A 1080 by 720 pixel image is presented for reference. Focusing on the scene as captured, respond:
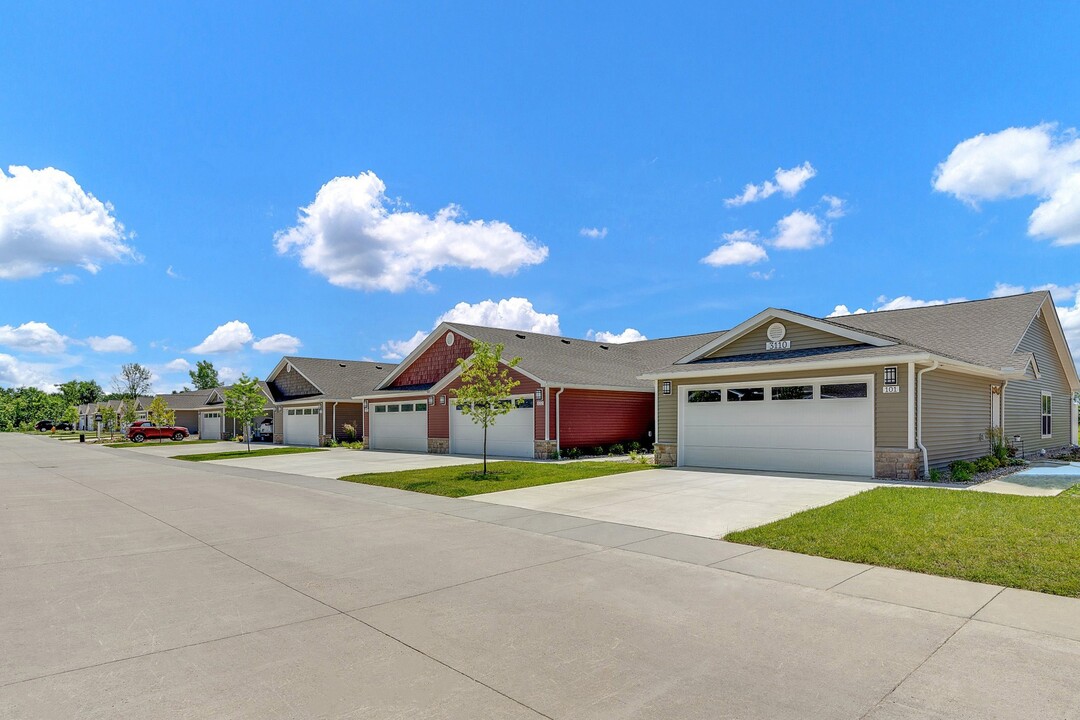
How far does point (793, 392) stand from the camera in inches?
621

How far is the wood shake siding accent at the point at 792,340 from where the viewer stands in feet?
52.1

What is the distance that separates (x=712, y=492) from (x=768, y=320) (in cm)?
654

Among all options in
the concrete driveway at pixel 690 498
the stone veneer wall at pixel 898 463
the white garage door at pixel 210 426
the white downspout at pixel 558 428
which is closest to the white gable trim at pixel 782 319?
the stone veneer wall at pixel 898 463

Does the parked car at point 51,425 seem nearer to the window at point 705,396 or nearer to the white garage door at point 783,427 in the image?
the window at point 705,396

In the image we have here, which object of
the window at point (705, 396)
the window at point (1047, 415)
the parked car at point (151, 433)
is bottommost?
the parked car at point (151, 433)

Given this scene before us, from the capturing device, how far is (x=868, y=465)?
14.4 m

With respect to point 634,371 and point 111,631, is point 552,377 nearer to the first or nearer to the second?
point 634,371

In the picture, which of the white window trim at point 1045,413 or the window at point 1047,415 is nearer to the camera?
the white window trim at point 1045,413

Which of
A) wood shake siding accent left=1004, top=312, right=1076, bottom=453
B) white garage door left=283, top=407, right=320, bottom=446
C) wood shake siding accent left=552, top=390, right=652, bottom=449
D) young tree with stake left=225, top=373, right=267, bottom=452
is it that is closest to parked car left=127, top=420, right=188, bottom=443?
white garage door left=283, top=407, right=320, bottom=446

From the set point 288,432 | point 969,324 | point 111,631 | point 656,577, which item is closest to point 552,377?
point 969,324

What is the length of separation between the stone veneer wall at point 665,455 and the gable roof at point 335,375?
21483 mm

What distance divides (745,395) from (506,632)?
13192mm

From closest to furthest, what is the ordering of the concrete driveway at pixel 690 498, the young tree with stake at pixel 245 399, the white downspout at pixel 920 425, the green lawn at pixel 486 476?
the concrete driveway at pixel 690 498 < the white downspout at pixel 920 425 < the green lawn at pixel 486 476 < the young tree with stake at pixel 245 399

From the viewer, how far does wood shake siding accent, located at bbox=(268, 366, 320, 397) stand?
3641cm
